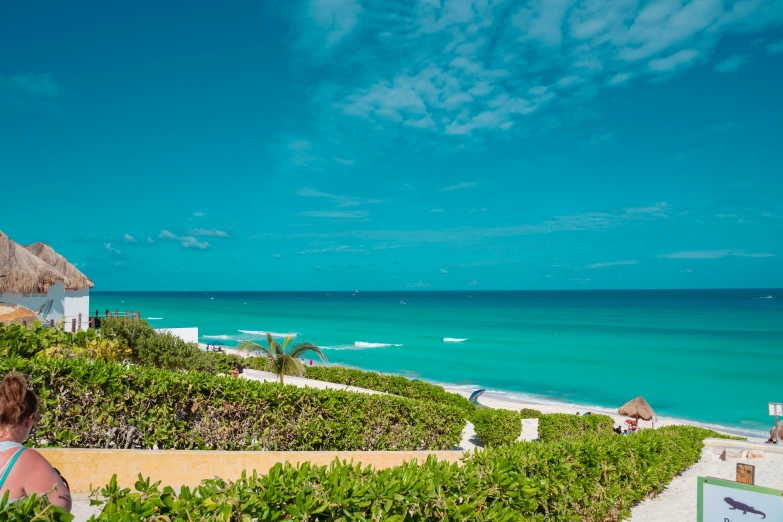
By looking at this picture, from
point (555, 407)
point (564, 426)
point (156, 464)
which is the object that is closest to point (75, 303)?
point (156, 464)

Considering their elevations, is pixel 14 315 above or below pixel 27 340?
above

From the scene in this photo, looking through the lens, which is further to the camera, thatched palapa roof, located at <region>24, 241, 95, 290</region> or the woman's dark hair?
thatched palapa roof, located at <region>24, 241, 95, 290</region>

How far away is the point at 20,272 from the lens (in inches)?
892

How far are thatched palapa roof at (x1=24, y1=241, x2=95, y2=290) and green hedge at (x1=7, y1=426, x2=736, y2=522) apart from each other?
2742 centimetres

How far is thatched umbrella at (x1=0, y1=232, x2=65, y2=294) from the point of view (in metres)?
22.4

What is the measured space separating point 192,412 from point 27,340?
3064mm

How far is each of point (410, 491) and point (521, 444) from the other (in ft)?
8.24

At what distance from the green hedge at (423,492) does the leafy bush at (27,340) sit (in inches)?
188

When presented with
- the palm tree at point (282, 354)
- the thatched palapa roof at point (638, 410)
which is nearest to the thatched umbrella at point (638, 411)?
the thatched palapa roof at point (638, 410)

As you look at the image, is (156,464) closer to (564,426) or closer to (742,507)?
(742,507)

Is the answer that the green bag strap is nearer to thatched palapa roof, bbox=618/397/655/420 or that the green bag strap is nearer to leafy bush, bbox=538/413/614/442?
leafy bush, bbox=538/413/614/442

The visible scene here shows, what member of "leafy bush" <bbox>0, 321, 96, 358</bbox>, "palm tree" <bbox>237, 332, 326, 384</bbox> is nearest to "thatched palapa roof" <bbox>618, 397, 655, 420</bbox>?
"palm tree" <bbox>237, 332, 326, 384</bbox>

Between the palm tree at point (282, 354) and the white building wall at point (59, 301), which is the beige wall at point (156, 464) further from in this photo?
the white building wall at point (59, 301)

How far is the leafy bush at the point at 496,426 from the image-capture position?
1595cm
